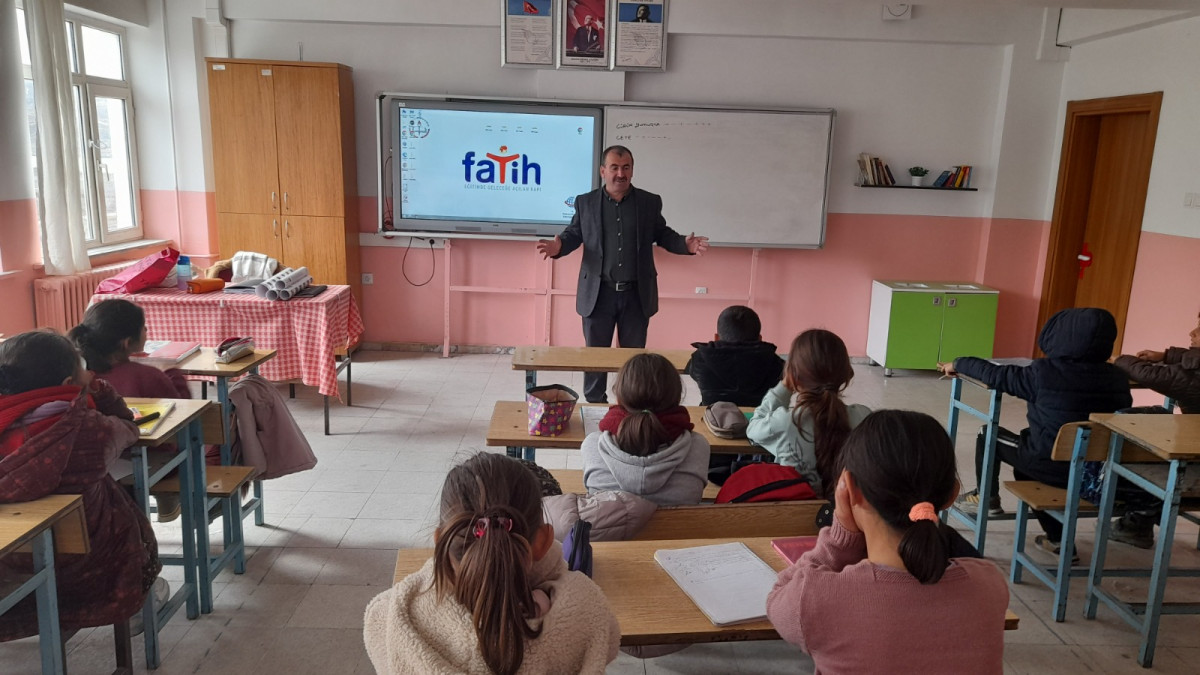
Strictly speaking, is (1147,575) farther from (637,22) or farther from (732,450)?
(637,22)

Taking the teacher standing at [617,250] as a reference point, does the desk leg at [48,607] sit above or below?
below

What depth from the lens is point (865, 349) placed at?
6.51 m

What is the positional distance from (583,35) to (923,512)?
5155mm

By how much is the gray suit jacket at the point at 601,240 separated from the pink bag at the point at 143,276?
2.22 meters

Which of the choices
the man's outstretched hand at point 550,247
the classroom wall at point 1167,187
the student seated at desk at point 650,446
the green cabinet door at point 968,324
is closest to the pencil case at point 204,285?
the man's outstretched hand at point 550,247

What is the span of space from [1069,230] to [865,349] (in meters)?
1.69

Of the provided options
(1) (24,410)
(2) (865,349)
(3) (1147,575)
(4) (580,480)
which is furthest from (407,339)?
(3) (1147,575)

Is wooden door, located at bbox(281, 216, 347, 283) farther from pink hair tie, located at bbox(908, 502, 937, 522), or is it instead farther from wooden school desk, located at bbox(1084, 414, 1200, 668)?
pink hair tie, located at bbox(908, 502, 937, 522)

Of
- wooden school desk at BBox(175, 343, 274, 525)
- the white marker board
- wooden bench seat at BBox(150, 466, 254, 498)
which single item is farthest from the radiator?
the white marker board

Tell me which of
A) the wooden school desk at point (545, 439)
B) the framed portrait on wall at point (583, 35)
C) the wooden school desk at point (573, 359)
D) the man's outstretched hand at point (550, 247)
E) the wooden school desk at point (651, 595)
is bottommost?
the wooden school desk at point (545, 439)

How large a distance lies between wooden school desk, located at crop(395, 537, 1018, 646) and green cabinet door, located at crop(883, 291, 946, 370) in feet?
15.1

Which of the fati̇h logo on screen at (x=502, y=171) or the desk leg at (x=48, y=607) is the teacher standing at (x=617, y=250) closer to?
the fati̇h logo on screen at (x=502, y=171)

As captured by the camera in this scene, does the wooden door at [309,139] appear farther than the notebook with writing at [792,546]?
Yes

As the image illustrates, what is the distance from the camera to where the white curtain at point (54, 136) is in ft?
15.1
